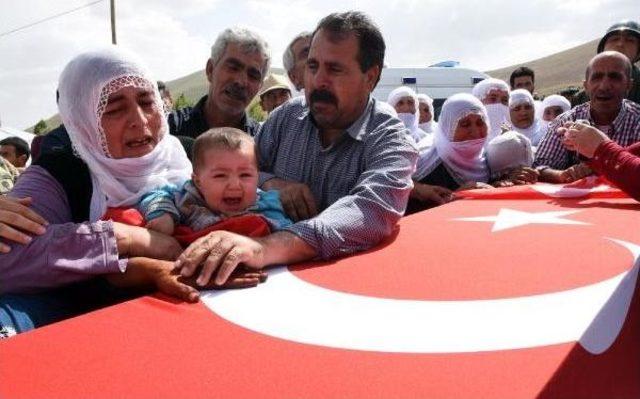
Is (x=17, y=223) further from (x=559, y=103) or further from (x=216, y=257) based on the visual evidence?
(x=559, y=103)

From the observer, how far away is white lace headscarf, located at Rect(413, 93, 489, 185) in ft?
12.8

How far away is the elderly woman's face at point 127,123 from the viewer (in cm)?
206

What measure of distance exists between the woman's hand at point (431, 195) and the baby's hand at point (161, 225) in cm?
190

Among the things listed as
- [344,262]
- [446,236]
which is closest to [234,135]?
[344,262]

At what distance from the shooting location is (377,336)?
126cm

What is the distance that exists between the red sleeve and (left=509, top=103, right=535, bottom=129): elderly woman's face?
2986 millimetres

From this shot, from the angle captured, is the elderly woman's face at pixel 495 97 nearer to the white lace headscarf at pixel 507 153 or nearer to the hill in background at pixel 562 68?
the white lace headscarf at pixel 507 153

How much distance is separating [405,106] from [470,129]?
243 centimetres

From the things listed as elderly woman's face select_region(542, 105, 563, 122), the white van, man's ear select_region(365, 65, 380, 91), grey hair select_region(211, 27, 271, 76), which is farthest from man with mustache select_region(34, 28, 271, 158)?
the white van

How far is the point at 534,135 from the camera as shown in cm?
596

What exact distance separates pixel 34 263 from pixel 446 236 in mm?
1531

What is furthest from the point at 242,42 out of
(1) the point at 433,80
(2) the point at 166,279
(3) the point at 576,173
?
(1) the point at 433,80

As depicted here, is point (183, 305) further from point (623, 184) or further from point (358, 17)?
point (623, 184)

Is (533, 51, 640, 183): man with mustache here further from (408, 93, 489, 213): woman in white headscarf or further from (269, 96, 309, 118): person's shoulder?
(269, 96, 309, 118): person's shoulder
